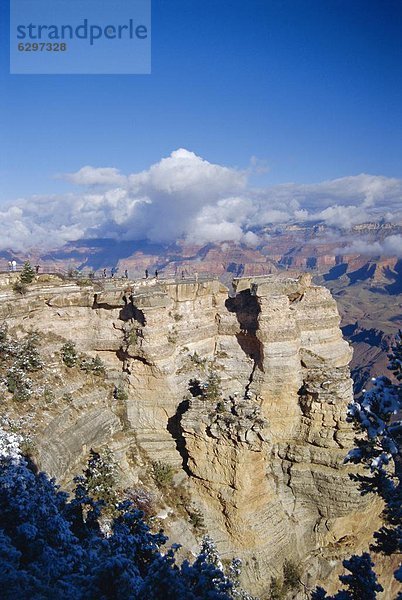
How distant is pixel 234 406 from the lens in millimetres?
21656

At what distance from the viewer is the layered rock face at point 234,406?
2094 cm

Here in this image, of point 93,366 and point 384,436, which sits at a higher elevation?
point 384,436

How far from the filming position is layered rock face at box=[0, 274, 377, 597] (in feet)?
68.7

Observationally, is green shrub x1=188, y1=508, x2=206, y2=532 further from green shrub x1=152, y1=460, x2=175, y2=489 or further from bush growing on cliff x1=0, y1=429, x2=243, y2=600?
bush growing on cliff x1=0, y1=429, x2=243, y2=600

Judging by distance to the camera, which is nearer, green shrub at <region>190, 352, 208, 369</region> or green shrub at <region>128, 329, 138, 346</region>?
green shrub at <region>128, 329, 138, 346</region>

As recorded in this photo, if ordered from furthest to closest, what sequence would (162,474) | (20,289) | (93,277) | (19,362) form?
(93,277)
(20,289)
(162,474)
(19,362)

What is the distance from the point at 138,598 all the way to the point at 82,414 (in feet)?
39.0

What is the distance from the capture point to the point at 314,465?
72.5ft

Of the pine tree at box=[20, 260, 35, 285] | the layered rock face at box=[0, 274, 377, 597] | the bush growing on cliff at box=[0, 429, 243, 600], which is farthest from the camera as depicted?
the pine tree at box=[20, 260, 35, 285]

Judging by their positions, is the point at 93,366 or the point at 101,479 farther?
the point at 93,366

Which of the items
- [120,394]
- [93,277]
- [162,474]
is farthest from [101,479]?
[93,277]

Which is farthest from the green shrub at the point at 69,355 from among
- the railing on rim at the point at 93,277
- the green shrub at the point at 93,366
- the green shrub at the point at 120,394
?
the railing on rim at the point at 93,277

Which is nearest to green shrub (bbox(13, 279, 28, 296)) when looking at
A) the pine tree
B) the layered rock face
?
the layered rock face

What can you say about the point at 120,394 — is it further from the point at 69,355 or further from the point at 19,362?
the point at 19,362
